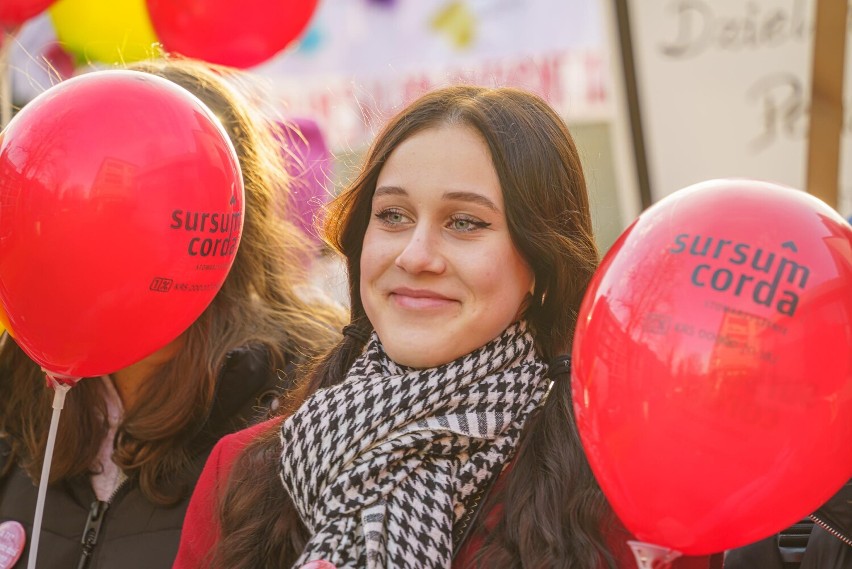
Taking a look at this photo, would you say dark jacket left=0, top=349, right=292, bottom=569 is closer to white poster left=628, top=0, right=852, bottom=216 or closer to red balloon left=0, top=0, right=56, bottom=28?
red balloon left=0, top=0, right=56, bottom=28

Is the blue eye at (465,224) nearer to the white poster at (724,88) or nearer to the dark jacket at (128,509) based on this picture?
the dark jacket at (128,509)

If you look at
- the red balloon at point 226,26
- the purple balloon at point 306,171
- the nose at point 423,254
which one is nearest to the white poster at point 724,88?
the purple balloon at point 306,171

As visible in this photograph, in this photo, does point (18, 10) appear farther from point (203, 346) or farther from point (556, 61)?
point (556, 61)

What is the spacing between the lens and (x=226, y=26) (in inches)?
148

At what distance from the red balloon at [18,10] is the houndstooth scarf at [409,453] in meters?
2.20

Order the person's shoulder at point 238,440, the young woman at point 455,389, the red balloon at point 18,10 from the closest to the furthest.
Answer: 1. the young woman at point 455,389
2. the person's shoulder at point 238,440
3. the red balloon at point 18,10

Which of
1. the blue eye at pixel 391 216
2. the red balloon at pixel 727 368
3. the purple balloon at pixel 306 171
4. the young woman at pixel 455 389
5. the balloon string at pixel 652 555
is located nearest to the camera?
the red balloon at pixel 727 368

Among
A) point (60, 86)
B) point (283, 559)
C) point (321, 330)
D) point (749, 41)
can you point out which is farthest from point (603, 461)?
point (749, 41)

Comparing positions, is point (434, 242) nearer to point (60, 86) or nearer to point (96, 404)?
point (60, 86)

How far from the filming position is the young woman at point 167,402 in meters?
2.51

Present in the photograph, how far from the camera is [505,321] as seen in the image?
211 centimetres

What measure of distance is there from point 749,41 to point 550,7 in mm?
1261

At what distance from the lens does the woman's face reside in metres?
2.05

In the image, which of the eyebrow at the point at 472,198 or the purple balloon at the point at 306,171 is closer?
the eyebrow at the point at 472,198
